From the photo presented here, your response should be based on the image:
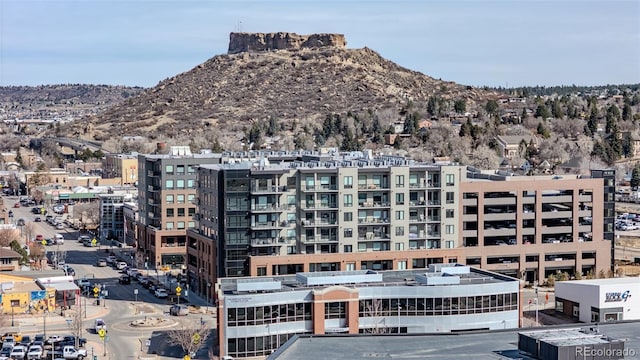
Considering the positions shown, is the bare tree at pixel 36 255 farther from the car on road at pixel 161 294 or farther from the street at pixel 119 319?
the car on road at pixel 161 294

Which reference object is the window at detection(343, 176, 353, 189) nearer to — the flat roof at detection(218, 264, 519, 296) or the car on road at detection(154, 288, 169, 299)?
the flat roof at detection(218, 264, 519, 296)

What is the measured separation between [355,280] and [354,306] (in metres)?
2.93

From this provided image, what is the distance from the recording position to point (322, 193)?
259ft

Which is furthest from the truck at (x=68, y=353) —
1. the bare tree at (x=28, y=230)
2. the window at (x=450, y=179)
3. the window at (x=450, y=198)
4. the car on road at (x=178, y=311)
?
the bare tree at (x=28, y=230)

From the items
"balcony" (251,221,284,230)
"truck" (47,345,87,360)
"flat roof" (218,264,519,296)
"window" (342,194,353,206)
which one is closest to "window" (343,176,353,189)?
"window" (342,194,353,206)

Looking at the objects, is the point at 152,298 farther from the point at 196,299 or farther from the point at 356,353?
the point at 356,353

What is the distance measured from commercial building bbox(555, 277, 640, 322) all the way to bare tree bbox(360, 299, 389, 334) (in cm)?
1672

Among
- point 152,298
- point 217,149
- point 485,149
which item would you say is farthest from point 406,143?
point 152,298

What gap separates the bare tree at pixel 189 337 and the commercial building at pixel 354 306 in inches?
91.5

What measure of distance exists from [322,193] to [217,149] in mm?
86637

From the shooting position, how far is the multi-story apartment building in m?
98.2

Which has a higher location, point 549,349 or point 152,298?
point 549,349

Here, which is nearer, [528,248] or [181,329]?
[181,329]

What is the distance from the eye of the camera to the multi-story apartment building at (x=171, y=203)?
98188mm
